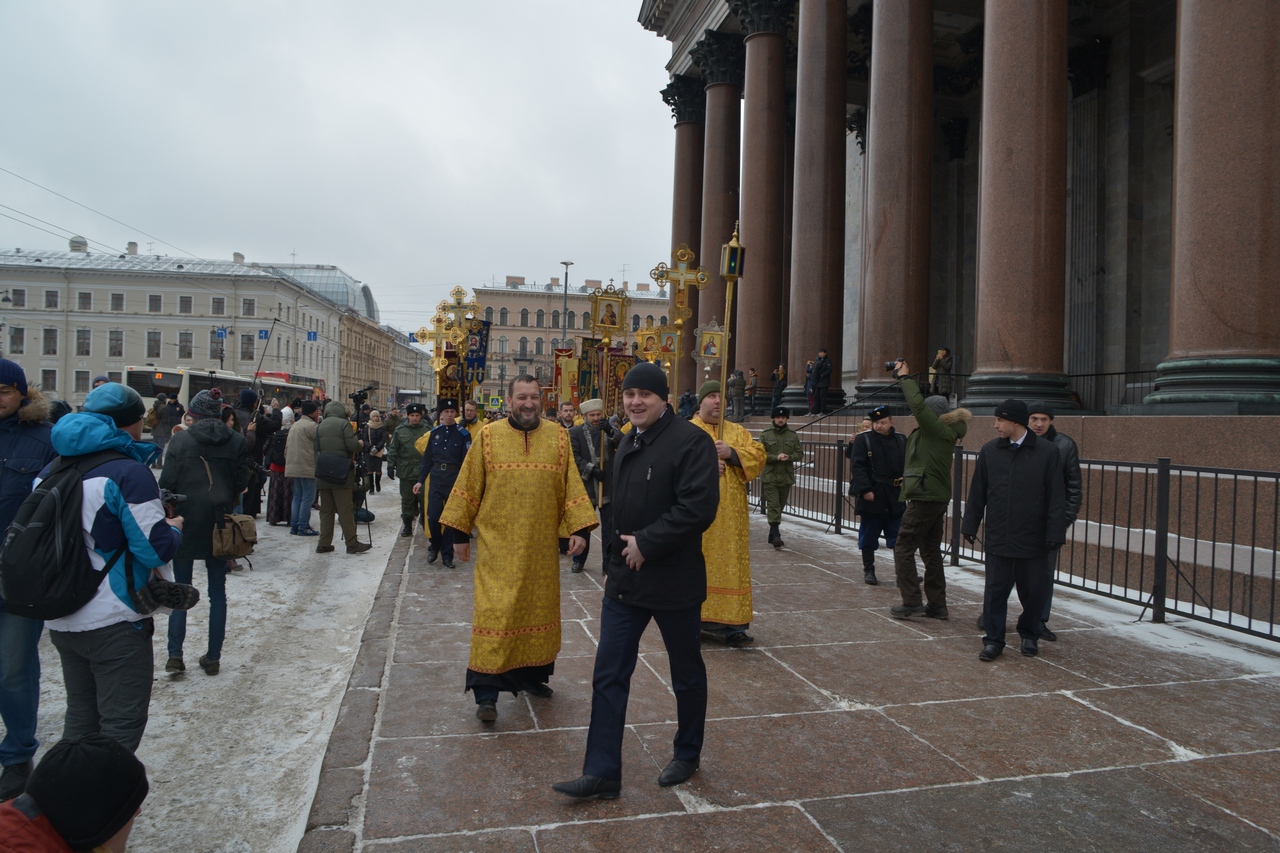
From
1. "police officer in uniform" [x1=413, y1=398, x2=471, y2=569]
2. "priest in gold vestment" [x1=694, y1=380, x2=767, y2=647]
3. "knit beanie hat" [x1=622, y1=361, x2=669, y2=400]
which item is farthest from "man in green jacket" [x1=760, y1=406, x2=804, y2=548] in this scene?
"knit beanie hat" [x1=622, y1=361, x2=669, y2=400]

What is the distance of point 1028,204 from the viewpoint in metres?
10.6

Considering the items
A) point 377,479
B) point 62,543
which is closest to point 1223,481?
point 62,543

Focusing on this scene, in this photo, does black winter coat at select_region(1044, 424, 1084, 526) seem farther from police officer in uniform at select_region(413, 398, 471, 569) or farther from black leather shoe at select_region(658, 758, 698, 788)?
police officer in uniform at select_region(413, 398, 471, 569)

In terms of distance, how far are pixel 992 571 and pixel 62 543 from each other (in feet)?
17.6

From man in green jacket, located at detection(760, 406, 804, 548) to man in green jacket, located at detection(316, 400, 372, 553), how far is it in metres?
5.30

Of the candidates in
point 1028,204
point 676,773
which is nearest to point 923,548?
point 676,773

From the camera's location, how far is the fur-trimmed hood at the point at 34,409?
4.00 metres

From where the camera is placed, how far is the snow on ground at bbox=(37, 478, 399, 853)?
3.40 meters

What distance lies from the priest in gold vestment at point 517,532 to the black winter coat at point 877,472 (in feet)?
15.2

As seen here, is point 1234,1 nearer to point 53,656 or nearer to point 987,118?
point 987,118

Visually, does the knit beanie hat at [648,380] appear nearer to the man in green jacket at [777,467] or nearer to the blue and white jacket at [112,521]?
the blue and white jacket at [112,521]

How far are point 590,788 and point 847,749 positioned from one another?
1.37m

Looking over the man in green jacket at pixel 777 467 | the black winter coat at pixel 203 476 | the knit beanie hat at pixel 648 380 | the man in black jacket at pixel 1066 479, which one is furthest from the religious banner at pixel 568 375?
the knit beanie hat at pixel 648 380

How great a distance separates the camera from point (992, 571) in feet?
18.9
